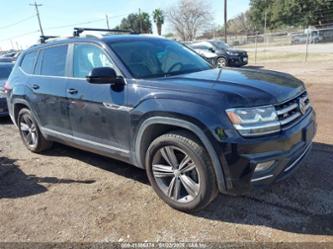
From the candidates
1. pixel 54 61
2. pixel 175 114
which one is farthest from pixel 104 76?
pixel 54 61

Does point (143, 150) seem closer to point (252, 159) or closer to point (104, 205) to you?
point (104, 205)

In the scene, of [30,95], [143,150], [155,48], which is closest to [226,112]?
[143,150]

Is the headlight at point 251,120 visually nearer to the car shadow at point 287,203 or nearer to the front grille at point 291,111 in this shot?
the front grille at point 291,111

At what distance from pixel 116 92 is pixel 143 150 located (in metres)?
0.72

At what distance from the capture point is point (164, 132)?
3.57 m

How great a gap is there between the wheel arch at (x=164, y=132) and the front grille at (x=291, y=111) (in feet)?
2.30

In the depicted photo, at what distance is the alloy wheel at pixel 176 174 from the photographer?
3.39 metres

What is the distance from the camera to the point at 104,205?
12.6ft

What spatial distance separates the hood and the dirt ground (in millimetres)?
1160

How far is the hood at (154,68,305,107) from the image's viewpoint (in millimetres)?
3045

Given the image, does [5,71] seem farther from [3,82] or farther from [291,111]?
[291,111]

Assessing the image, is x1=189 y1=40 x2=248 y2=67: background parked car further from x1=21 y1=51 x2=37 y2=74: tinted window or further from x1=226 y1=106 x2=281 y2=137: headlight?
x1=226 y1=106 x2=281 y2=137: headlight

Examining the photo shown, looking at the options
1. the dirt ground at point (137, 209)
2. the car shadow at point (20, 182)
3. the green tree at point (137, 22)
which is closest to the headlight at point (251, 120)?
the dirt ground at point (137, 209)

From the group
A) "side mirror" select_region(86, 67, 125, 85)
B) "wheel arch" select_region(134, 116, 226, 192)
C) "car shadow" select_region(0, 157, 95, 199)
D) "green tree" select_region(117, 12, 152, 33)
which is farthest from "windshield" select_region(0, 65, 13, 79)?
"green tree" select_region(117, 12, 152, 33)
